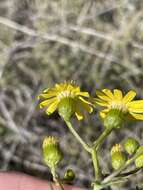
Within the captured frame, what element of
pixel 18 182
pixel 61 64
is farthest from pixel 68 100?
pixel 61 64

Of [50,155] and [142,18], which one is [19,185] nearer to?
[50,155]

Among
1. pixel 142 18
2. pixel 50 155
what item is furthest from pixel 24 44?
pixel 50 155

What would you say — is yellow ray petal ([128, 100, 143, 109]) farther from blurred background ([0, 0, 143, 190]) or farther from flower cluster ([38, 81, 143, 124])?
blurred background ([0, 0, 143, 190])

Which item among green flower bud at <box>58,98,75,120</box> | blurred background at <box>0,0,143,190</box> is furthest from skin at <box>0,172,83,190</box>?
blurred background at <box>0,0,143,190</box>

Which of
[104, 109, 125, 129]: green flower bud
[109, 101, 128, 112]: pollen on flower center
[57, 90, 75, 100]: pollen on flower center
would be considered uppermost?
A: [57, 90, 75, 100]: pollen on flower center

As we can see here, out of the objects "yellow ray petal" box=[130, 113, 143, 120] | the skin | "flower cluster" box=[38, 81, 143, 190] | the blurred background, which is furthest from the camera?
the blurred background

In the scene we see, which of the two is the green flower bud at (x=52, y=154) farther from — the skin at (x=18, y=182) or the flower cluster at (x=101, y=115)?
the skin at (x=18, y=182)

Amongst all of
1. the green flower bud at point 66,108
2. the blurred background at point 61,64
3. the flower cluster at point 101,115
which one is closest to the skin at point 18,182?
the flower cluster at point 101,115
